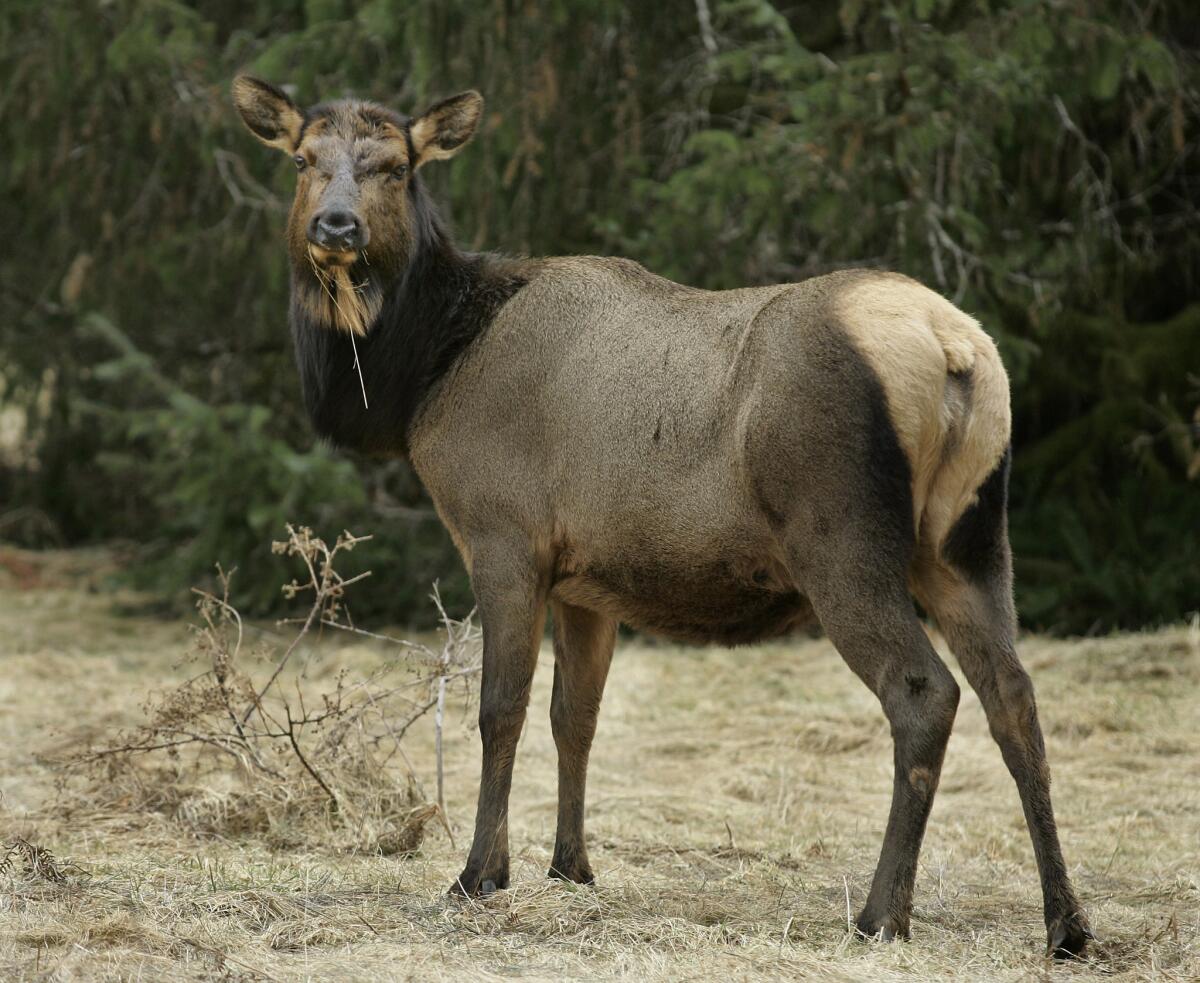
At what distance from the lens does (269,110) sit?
6.86 meters

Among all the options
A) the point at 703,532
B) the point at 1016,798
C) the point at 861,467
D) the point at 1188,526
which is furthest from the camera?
the point at 1188,526

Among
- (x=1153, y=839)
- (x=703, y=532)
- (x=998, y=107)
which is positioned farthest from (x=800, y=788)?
(x=998, y=107)

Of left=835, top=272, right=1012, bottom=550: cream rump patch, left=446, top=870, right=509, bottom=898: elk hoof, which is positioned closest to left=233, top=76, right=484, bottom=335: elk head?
left=835, top=272, right=1012, bottom=550: cream rump patch

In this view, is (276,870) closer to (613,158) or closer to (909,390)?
(909,390)

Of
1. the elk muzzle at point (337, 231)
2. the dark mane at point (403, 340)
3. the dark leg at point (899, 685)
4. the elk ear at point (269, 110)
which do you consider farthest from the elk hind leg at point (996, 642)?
the elk ear at point (269, 110)

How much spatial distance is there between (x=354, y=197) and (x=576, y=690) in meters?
2.21

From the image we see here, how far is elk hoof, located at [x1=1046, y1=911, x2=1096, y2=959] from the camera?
16.6ft

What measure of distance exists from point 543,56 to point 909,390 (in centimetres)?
581

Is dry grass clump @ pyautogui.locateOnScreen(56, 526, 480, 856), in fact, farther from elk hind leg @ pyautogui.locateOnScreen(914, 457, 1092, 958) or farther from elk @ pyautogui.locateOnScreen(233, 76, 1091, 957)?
elk hind leg @ pyautogui.locateOnScreen(914, 457, 1092, 958)

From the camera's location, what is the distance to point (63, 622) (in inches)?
505

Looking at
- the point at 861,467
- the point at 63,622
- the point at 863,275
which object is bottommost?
the point at 63,622

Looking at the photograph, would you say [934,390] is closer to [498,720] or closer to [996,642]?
[996,642]

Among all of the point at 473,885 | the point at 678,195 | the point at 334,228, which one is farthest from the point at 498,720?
the point at 678,195

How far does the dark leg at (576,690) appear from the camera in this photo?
20.9 ft
